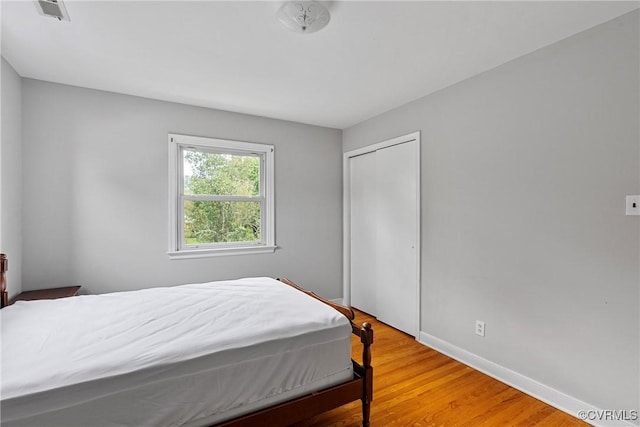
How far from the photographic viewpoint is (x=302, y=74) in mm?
2498

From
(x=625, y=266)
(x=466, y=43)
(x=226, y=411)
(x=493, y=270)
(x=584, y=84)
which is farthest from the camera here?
(x=493, y=270)

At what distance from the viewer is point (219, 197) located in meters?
3.40

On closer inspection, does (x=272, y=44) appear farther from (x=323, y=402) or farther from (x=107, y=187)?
(x=323, y=402)

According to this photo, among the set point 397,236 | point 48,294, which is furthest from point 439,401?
point 48,294

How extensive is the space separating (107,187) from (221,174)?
1090 mm

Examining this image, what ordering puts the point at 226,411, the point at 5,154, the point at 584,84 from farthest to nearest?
1. the point at 5,154
2. the point at 584,84
3. the point at 226,411

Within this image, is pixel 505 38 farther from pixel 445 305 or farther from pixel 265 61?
pixel 445 305

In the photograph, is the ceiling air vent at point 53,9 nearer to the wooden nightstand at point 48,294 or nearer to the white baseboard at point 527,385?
the wooden nightstand at point 48,294

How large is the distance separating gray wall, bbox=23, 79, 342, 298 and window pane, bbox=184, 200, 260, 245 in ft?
0.75

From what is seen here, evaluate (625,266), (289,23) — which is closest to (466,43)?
(289,23)

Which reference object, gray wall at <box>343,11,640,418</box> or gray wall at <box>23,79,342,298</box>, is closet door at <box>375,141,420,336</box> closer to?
gray wall at <box>343,11,640,418</box>

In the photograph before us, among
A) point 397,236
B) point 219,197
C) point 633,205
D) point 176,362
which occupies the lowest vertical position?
point 176,362

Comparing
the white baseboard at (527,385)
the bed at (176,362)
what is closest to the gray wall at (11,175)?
the bed at (176,362)

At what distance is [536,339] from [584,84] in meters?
1.75
